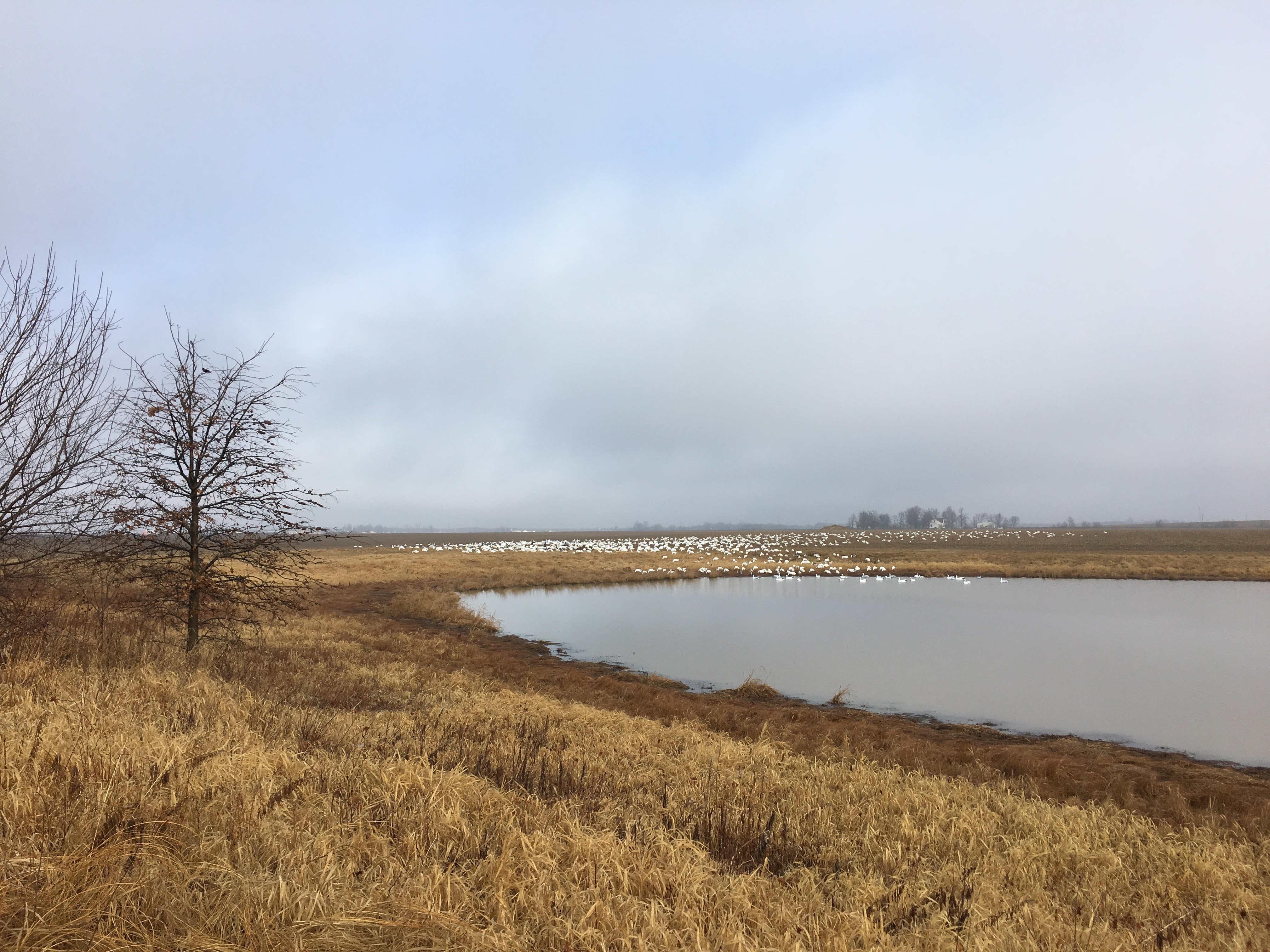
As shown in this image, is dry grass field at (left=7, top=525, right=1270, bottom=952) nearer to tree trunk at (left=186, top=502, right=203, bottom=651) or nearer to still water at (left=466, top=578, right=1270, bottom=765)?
tree trunk at (left=186, top=502, right=203, bottom=651)

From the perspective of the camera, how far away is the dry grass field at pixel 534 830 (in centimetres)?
287

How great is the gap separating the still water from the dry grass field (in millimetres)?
3557

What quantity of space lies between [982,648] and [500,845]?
20.0 meters

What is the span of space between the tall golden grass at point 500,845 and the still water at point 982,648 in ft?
23.1

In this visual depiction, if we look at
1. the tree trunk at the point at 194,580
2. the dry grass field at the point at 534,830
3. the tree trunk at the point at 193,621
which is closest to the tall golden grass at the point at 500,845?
the dry grass field at the point at 534,830

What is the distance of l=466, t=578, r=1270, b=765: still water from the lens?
13469 millimetres

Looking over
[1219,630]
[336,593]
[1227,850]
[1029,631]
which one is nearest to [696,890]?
[1227,850]

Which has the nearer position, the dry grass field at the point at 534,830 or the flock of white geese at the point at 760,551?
the dry grass field at the point at 534,830

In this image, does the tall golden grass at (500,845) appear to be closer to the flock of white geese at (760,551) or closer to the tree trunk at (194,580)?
the tree trunk at (194,580)

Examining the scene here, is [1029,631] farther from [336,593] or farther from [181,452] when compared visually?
[336,593]

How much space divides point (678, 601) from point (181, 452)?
2484 cm

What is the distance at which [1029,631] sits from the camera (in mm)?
22578

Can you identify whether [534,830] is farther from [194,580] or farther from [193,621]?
[193,621]

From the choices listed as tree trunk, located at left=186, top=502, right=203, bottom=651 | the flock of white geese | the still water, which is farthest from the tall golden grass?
the flock of white geese
